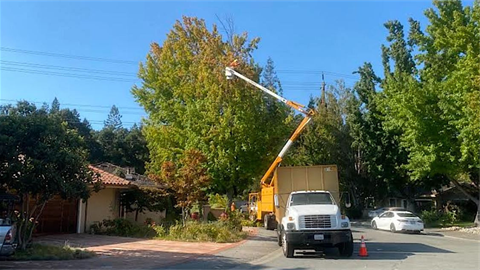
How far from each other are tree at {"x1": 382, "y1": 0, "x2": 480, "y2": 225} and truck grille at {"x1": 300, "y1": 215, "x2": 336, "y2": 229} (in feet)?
56.9

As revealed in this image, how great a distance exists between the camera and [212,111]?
28.6 m

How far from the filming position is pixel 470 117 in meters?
27.6

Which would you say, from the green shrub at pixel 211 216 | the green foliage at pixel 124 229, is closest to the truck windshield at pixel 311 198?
the green foliage at pixel 124 229

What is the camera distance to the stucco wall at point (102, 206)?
24016 mm

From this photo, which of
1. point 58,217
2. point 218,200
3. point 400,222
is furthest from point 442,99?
point 58,217

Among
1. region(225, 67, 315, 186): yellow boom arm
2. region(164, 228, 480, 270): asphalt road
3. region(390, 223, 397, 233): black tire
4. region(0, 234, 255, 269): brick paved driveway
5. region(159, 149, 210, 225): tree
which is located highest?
region(225, 67, 315, 186): yellow boom arm

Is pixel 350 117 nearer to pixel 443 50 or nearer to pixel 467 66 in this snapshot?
pixel 443 50

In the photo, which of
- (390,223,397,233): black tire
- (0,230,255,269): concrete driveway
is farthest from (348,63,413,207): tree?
(0,230,255,269): concrete driveway

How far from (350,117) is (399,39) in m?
10.1

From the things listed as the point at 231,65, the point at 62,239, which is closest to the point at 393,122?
the point at 231,65

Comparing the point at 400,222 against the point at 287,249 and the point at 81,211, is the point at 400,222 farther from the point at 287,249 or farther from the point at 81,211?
the point at 81,211

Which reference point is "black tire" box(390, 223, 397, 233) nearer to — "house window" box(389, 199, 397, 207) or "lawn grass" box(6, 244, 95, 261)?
"house window" box(389, 199, 397, 207)

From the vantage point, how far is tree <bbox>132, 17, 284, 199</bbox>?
27891mm

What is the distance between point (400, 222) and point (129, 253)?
20569 mm
